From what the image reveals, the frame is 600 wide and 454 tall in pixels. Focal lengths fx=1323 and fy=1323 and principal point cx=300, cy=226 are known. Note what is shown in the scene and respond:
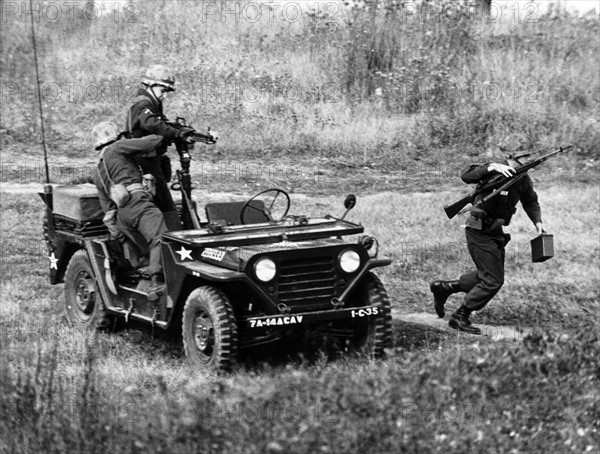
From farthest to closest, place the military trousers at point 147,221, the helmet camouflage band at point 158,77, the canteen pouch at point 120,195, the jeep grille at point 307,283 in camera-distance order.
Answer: the helmet camouflage band at point 158,77 → the canteen pouch at point 120,195 → the military trousers at point 147,221 → the jeep grille at point 307,283

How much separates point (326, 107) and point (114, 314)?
1074 centimetres

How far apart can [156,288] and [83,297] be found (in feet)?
4.79

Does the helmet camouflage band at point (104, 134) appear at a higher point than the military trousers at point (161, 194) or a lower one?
higher

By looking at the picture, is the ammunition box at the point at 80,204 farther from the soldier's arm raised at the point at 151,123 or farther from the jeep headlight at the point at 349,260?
the jeep headlight at the point at 349,260

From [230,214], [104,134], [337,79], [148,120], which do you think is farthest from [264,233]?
[337,79]

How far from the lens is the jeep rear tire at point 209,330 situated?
31.0ft

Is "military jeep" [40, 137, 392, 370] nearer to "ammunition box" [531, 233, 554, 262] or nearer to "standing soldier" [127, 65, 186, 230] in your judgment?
"standing soldier" [127, 65, 186, 230]

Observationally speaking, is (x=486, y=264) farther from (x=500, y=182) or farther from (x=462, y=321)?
(x=500, y=182)

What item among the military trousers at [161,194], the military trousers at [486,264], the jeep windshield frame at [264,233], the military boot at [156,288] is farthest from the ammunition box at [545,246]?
the military boot at [156,288]

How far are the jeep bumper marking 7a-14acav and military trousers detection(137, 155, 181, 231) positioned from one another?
181 cm

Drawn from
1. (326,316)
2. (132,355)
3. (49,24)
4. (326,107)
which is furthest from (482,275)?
(49,24)

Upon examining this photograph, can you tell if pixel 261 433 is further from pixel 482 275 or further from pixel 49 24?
pixel 49 24

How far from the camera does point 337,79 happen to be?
72.5 ft

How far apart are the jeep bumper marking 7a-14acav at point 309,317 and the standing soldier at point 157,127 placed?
6.06 ft
